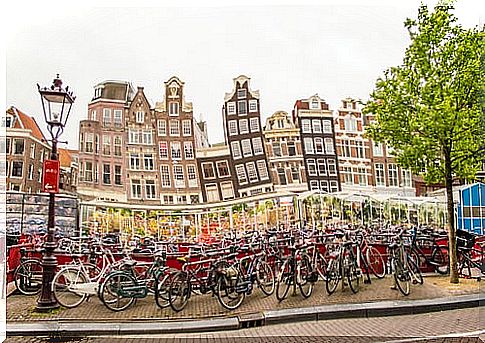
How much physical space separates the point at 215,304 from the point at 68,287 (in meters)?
1.57

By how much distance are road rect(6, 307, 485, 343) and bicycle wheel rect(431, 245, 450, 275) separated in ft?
4.19

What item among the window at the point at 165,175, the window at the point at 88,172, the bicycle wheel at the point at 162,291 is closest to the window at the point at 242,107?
the window at the point at 165,175

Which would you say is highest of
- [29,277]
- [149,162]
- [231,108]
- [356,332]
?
[231,108]

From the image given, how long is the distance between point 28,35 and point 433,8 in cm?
467

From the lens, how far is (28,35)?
5.97 meters

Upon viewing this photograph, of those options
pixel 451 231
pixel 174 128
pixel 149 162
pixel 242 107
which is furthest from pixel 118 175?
pixel 451 231

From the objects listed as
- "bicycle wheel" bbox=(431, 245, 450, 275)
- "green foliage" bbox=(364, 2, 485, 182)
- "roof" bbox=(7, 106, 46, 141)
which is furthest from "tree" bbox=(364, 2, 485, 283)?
"roof" bbox=(7, 106, 46, 141)

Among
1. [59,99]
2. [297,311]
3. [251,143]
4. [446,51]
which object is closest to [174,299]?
[297,311]

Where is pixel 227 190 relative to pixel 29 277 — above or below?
above

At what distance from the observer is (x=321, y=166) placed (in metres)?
6.77

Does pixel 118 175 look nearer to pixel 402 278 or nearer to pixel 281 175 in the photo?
pixel 281 175

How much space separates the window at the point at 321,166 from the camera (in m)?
6.76

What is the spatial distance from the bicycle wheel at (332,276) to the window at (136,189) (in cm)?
Answer: 239

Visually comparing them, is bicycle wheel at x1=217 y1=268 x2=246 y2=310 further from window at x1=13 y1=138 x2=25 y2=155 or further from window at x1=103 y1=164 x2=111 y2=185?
window at x1=13 y1=138 x2=25 y2=155
